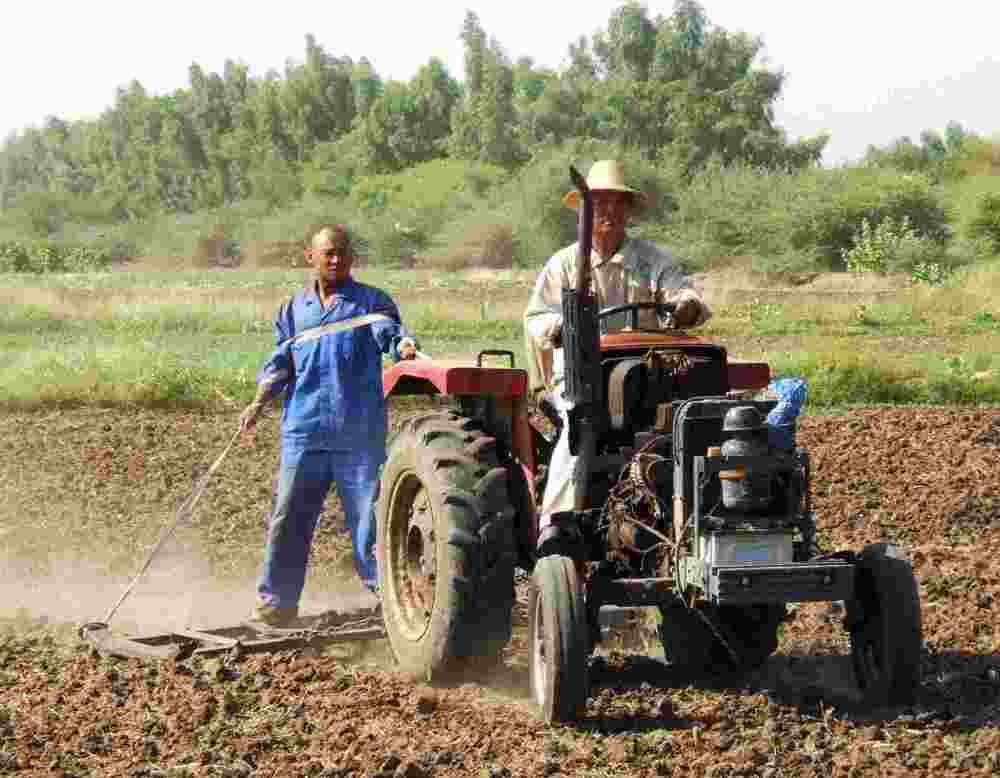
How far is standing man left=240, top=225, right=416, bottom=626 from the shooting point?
686 cm

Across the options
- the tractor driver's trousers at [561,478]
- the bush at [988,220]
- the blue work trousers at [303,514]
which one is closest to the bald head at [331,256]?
the blue work trousers at [303,514]

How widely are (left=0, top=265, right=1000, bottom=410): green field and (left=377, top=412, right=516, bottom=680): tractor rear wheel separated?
26.8 feet

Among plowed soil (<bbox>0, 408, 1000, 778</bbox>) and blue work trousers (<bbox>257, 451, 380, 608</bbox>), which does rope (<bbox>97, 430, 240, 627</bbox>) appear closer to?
plowed soil (<bbox>0, 408, 1000, 778</bbox>)

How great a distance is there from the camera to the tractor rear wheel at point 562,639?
16.0 feet

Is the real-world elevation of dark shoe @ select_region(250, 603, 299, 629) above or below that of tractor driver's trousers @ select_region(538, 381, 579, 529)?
below

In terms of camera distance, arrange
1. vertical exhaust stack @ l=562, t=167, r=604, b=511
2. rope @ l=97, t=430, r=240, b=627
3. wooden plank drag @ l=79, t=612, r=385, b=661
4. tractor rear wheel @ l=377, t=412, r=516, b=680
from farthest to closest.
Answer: rope @ l=97, t=430, r=240, b=627
wooden plank drag @ l=79, t=612, r=385, b=661
tractor rear wheel @ l=377, t=412, r=516, b=680
vertical exhaust stack @ l=562, t=167, r=604, b=511

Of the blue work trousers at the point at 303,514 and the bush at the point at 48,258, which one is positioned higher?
the bush at the point at 48,258

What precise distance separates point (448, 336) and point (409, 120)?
159ft

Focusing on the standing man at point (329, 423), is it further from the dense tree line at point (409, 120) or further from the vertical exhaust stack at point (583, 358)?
the dense tree line at point (409, 120)

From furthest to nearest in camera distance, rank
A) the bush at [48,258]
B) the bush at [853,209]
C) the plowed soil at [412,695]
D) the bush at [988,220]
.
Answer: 1. the bush at [48,258]
2. the bush at [853,209]
3. the bush at [988,220]
4. the plowed soil at [412,695]

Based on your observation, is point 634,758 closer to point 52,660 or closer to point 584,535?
point 584,535

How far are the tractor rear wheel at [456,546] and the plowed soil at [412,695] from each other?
172 millimetres

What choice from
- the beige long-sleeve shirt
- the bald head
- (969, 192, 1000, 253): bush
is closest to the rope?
the bald head

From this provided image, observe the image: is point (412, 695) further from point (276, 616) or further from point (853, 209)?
point (853, 209)
